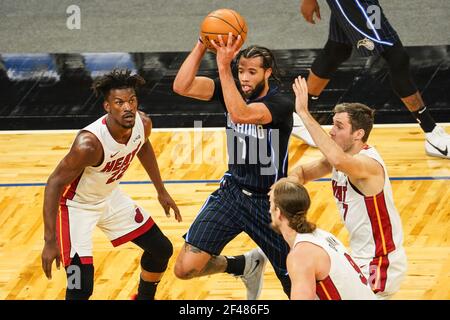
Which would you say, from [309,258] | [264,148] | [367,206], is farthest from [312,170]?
[309,258]

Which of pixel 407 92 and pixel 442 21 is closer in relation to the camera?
pixel 407 92

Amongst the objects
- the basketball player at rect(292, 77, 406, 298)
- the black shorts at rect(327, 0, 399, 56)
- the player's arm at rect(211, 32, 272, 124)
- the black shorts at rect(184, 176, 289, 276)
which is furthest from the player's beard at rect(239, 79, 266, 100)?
the black shorts at rect(327, 0, 399, 56)

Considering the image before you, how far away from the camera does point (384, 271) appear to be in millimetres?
5766

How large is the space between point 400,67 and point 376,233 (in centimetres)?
314

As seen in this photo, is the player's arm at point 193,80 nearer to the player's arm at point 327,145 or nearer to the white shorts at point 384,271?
the player's arm at point 327,145

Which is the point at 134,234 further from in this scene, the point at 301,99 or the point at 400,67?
the point at 400,67

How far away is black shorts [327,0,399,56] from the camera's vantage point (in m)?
8.54

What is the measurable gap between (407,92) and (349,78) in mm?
1746

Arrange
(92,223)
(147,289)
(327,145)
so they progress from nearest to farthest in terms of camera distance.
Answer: (327,145), (92,223), (147,289)

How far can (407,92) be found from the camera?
343 inches

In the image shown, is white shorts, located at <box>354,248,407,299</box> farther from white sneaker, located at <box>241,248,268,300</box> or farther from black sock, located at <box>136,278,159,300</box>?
black sock, located at <box>136,278,159,300</box>

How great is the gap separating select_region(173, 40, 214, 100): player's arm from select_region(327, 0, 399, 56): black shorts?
8.63 feet
